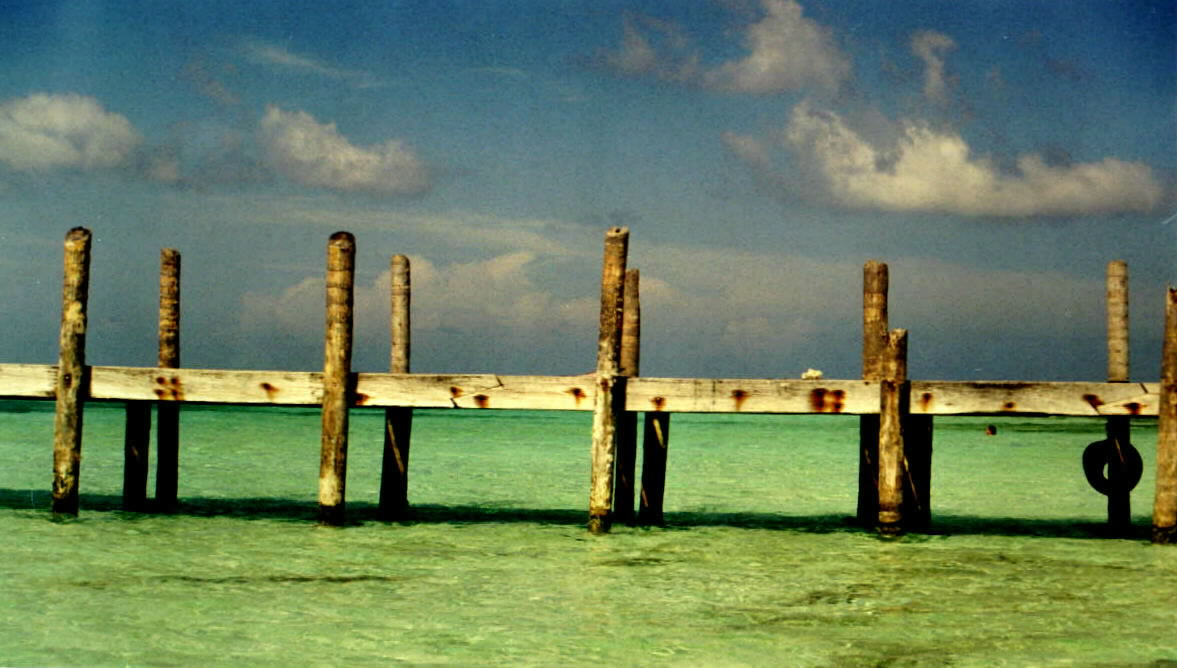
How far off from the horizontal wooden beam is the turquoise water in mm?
1330

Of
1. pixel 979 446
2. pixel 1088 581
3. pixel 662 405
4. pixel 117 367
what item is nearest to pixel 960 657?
pixel 1088 581

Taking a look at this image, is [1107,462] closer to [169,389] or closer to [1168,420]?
[1168,420]

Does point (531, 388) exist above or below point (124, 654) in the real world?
above

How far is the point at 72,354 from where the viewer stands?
12.7 meters

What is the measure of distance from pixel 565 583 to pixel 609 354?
2443 mm

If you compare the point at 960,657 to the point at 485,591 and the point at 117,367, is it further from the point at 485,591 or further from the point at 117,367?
the point at 117,367

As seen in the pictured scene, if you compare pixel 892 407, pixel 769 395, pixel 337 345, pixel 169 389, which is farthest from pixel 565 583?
pixel 169 389

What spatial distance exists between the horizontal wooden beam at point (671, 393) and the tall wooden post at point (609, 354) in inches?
7.0

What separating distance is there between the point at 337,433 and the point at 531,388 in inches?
72.9

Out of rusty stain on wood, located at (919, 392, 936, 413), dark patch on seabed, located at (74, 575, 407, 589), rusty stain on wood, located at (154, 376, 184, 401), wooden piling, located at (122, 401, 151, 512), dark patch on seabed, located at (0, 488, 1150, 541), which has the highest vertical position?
rusty stain on wood, located at (919, 392, 936, 413)

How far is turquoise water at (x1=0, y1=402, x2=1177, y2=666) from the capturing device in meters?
8.41

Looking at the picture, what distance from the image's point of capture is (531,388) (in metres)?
12.3

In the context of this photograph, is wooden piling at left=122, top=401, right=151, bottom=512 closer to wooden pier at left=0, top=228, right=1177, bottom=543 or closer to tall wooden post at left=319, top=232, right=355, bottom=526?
wooden pier at left=0, top=228, right=1177, bottom=543

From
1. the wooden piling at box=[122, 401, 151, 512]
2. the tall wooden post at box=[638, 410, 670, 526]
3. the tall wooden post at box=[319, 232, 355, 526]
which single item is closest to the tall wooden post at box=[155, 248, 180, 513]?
the wooden piling at box=[122, 401, 151, 512]
